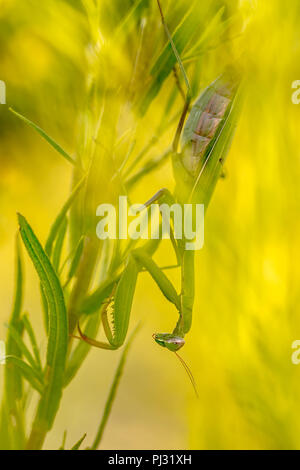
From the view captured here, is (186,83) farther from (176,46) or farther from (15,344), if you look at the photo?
(15,344)

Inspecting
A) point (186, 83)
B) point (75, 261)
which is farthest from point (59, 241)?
point (186, 83)

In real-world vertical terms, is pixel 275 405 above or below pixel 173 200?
below

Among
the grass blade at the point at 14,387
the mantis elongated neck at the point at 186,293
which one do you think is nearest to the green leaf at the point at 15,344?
the grass blade at the point at 14,387

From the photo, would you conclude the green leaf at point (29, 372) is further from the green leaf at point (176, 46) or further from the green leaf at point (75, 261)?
the green leaf at point (176, 46)

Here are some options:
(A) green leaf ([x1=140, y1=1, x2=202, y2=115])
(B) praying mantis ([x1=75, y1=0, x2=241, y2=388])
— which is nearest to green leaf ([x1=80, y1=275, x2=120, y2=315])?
(B) praying mantis ([x1=75, y1=0, x2=241, y2=388])

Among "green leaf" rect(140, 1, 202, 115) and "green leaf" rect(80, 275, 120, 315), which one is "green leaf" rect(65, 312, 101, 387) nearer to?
"green leaf" rect(80, 275, 120, 315)

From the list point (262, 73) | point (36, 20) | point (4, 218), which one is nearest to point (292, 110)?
point (262, 73)
